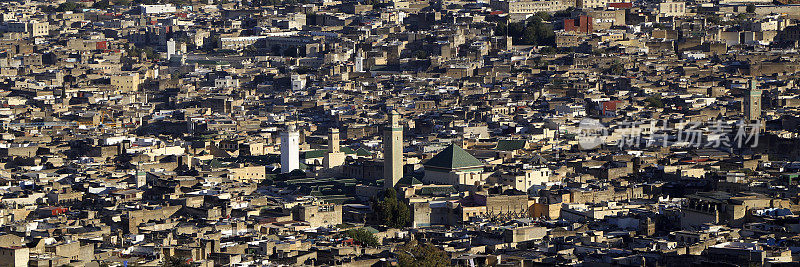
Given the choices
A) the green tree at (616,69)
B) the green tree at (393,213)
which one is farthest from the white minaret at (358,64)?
the green tree at (393,213)

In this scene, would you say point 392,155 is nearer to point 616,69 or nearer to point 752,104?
point 752,104

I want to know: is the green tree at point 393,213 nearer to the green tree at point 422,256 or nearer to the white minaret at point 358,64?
the green tree at point 422,256

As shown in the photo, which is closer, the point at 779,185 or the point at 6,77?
the point at 779,185

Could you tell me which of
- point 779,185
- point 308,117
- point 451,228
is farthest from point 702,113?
point 451,228

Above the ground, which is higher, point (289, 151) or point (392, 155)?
point (392, 155)

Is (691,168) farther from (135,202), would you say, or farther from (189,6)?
(189,6)

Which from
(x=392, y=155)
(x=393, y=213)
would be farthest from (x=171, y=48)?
(x=393, y=213)

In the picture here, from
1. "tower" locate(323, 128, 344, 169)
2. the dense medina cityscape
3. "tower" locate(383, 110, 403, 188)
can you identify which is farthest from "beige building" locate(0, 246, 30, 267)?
"tower" locate(323, 128, 344, 169)
